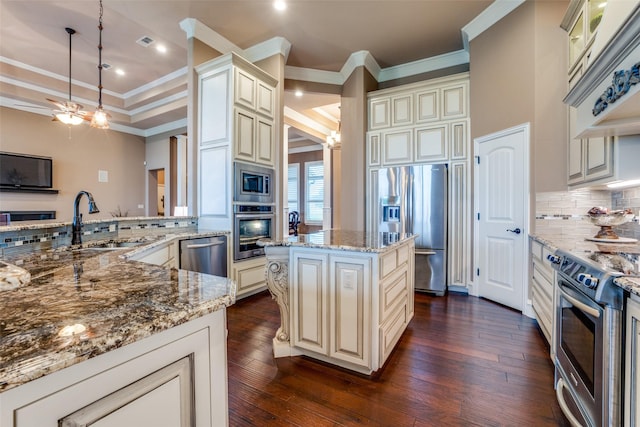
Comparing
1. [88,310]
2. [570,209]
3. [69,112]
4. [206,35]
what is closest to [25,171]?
[69,112]

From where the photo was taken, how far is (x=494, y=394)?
1.72 meters

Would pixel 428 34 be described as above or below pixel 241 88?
above

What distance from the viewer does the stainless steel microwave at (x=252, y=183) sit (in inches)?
131

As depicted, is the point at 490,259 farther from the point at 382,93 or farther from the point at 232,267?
the point at 232,267

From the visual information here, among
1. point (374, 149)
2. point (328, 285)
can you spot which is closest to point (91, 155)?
point (374, 149)

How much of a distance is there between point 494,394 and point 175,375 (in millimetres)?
1898

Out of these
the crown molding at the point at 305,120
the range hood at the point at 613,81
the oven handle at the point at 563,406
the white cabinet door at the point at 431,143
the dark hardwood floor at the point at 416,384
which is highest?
the crown molding at the point at 305,120

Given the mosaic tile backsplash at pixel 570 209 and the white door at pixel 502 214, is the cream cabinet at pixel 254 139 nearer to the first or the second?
the white door at pixel 502 214

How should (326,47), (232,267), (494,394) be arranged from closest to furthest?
(494,394)
(232,267)
(326,47)

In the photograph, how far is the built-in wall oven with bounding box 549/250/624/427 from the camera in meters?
1.10

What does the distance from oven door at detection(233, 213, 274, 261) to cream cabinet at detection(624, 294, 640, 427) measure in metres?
3.13

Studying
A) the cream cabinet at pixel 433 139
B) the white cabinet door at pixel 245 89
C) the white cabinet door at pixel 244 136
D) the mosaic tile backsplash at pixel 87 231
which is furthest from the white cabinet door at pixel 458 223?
the mosaic tile backsplash at pixel 87 231

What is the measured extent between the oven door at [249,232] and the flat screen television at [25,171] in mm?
4763

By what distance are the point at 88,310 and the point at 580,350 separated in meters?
2.02
